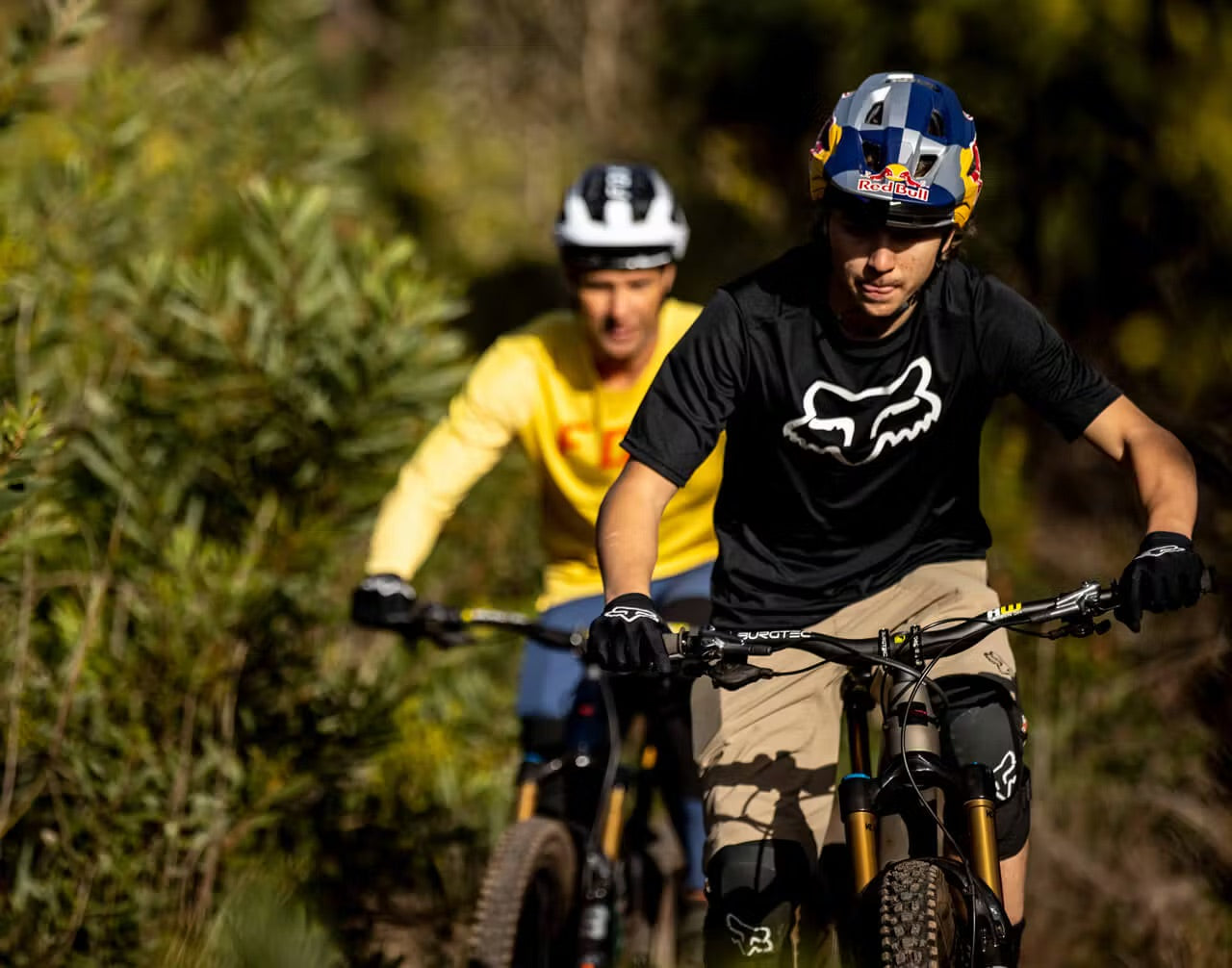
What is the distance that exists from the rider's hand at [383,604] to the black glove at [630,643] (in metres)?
1.73

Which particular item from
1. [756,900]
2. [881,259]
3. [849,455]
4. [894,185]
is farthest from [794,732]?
[894,185]

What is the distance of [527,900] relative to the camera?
5074 millimetres

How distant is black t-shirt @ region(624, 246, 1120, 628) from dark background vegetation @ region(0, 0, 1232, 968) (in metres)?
1.42

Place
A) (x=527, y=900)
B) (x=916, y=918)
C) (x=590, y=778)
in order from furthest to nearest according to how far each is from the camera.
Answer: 1. (x=590, y=778)
2. (x=527, y=900)
3. (x=916, y=918)

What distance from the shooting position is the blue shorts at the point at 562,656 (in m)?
5.59

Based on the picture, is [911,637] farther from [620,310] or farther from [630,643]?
[620,310]

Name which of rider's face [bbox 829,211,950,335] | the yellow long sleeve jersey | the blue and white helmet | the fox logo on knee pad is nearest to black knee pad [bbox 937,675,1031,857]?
the fox logo on knee pad

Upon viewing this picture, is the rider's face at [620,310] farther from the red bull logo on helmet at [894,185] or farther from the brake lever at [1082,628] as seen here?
the brake lever at [1082,628]

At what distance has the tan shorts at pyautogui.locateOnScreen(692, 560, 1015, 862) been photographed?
4035 millimetres

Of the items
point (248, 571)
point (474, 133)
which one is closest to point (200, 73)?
point (248, 571)

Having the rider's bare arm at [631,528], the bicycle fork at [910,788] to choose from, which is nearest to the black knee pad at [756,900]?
the bicycle fork at [910,788]

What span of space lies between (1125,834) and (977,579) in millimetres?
3927

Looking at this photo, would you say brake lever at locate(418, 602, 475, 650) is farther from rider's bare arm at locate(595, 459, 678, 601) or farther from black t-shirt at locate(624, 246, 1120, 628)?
rider's bare arm at locate(595, 459, 678, 601)

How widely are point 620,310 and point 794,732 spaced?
6.34 ft
